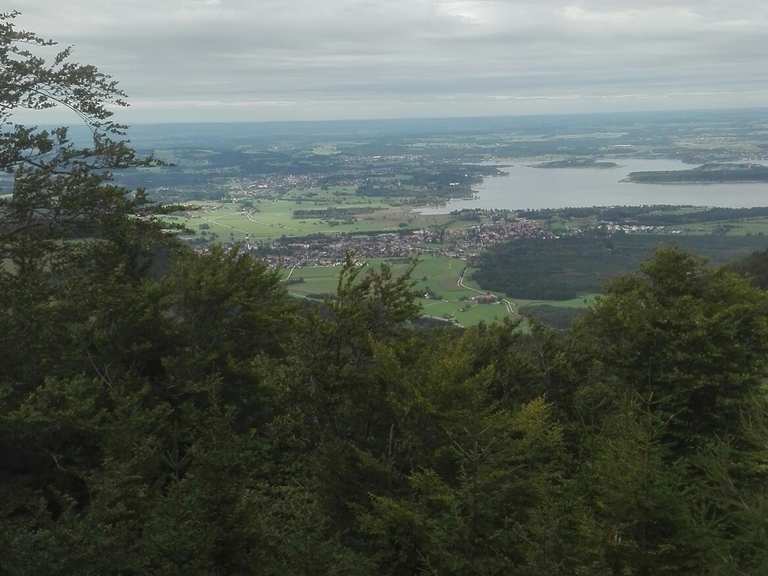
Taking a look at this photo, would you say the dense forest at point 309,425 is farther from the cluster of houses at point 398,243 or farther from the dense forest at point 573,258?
the dense forest at point 573,258

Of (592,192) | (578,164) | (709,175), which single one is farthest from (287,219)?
(578,164)

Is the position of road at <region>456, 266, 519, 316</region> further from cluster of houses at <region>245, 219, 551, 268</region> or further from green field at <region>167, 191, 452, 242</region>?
green field at <region>167, 191, 452, 242</region>

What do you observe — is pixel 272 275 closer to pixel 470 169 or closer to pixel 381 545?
pixel 381 545

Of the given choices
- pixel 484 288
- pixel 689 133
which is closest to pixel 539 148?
pixel 689 133

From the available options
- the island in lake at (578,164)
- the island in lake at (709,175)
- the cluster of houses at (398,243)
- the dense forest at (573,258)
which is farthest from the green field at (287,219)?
the island in lake at (578,164)

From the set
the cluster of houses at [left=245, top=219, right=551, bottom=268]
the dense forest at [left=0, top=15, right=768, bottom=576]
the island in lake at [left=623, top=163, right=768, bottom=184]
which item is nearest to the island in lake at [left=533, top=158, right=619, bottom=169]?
the island in lake at [left=623, top=163, right=768, bottom=184]

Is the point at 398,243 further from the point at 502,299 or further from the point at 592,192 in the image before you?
the point at 592,192
